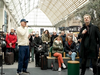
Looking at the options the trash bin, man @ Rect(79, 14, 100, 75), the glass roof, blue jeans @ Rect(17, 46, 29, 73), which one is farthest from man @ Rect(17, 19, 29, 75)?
the glass roof

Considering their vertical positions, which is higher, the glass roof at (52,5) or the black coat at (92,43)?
the glass roof at (52,5)

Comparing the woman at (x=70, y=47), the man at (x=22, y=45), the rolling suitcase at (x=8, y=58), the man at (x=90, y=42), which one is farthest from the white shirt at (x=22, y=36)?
the rolling suitcase at (x=8, y=58)

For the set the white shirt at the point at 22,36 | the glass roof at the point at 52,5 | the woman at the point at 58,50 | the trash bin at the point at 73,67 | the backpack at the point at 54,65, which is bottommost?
the backpack at the point at 54,65

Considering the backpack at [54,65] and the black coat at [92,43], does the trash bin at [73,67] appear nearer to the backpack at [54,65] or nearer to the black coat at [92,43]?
the black coat at [92,43]

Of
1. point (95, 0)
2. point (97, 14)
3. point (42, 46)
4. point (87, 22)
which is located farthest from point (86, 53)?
point (95, 0)

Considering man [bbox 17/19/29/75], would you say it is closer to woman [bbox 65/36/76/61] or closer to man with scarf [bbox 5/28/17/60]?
woman [bbox 65/36/76/61]

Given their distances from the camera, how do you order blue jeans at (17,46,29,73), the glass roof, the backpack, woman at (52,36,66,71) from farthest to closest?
the glass roof
woman at (52,36,66,71)
the backpack
blue jeans at (17,46,29,73)

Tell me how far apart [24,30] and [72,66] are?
210 centimetres

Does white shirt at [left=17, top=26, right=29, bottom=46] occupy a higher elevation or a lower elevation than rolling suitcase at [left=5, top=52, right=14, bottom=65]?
higher

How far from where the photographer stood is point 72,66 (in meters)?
4.66

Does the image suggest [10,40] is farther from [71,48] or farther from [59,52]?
[71,48]

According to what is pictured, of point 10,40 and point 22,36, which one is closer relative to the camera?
point 22,36

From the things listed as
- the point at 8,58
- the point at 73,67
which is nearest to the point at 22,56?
the point at 73,67

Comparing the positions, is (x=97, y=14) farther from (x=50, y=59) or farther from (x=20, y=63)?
(x=20, y=63)
